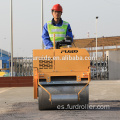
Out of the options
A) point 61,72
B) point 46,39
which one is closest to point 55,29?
point 46,39

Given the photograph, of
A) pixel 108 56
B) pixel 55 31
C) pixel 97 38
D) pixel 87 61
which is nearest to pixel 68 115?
pixel 87 61

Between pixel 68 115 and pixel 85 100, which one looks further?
pixel 85 100

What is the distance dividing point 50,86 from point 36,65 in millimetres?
657

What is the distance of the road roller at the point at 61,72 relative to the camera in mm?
8242

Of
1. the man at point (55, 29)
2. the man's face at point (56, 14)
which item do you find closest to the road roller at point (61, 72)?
the man at point (55, 29)


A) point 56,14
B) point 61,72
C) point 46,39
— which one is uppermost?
point 56,14

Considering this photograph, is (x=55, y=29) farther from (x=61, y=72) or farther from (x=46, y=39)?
(x=61, y=72)

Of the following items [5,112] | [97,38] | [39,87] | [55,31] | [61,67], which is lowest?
[5,112]

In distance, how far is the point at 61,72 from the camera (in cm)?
829

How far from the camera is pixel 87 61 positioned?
27.0ft

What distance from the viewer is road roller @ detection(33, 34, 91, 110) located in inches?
324

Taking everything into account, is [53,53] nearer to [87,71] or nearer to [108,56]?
[87,71]

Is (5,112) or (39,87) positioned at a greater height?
(39,87)

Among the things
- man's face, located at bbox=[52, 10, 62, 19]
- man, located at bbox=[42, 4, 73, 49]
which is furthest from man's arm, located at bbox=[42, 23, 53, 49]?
man's face, located at bbox=[52, 10, 62, 19]
